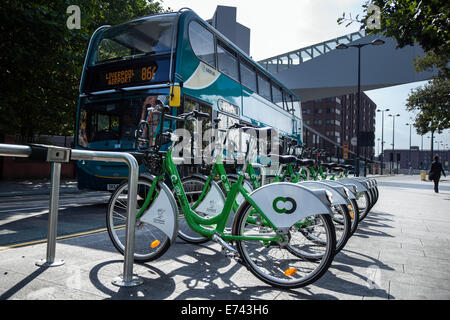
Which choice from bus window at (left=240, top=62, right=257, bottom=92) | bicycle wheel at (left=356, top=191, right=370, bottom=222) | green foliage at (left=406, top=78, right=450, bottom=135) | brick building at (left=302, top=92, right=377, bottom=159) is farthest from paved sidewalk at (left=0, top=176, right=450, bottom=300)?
brick building at (left=302, top=92, right=377, bottom=159)

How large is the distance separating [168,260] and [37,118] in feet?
50.7

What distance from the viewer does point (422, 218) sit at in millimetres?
7863

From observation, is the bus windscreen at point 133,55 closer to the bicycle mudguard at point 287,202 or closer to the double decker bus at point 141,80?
the double decker bus at point 141,80

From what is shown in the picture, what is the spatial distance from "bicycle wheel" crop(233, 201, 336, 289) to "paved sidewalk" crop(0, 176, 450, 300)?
0.11 meters

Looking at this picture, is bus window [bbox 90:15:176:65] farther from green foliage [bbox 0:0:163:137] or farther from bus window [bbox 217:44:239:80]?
green foliage [bbox 0:0:163:137]

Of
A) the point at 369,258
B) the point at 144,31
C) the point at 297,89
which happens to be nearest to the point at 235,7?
the point at 297,89

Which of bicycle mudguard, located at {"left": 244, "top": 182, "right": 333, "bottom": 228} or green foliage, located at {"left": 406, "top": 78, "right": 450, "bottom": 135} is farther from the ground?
green foliage, located at {"left": 406, "top": 78, "right": 450, "bottom": 135}

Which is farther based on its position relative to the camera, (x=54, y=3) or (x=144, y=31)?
(x=54, y=3)

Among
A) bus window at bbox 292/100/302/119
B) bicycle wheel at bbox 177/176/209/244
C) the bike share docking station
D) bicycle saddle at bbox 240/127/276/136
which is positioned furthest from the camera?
bus window at bbox 292/100/302/119

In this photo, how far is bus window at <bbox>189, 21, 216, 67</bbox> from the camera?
7.58 m

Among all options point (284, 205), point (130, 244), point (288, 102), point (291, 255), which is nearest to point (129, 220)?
point (130, 244)

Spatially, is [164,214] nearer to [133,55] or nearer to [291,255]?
[291,255]
